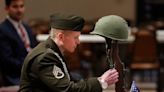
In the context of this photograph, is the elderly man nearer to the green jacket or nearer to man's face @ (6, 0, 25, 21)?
the green jacket

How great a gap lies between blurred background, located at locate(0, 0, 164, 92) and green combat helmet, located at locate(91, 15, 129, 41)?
1.44 metres

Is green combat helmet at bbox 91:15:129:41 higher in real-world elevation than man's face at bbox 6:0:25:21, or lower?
higher

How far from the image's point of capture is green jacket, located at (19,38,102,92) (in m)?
2.54

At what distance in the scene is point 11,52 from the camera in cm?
438

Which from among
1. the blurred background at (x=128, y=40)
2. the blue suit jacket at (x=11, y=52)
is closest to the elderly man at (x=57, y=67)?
the blurred background at (x=128, y=40)

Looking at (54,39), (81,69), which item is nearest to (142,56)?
(81,69)

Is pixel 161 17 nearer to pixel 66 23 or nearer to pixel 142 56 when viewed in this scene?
pixel 142 56

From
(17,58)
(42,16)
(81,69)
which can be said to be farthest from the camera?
(42,16)

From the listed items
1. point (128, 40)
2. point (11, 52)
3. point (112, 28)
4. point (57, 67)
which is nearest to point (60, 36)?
point (57, 67)

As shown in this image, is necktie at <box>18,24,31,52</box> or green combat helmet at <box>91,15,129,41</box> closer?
green combat helmet at <box>91,15,129,41</box>

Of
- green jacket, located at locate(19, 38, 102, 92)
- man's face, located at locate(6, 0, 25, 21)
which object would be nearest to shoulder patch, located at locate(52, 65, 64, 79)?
green jacket, located at locate(19, 38, 102, 92)

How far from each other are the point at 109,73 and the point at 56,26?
0.38 metres

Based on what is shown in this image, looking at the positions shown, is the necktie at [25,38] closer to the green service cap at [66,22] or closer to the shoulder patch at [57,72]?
the green service cap at [66,22]

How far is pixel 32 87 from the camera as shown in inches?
104
